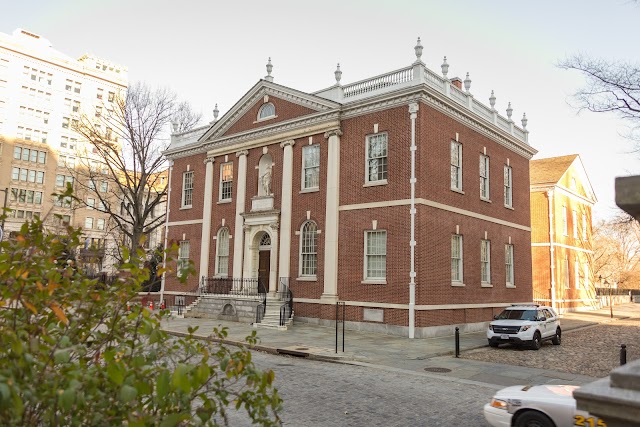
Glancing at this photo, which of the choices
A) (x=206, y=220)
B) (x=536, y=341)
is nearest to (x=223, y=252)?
(x=206, y=220)

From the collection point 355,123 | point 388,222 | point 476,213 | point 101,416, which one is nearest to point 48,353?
point 101,416

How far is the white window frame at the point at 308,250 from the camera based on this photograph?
83.2 feet

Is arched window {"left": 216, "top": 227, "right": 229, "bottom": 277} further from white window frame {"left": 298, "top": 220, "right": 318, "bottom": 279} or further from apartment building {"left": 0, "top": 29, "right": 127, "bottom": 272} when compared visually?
apartment building {"left": 0, "top": 29, "right": 127, "bottom": 272}

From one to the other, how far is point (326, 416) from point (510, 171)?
25.5m

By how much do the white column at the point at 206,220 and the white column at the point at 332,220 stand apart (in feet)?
31.8

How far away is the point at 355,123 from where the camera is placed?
24.9m

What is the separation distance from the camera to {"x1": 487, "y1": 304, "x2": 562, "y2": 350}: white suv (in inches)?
747

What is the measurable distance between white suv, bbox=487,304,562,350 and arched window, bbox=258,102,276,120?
1686 cm

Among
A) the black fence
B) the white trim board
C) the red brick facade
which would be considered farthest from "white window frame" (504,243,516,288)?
the black fence

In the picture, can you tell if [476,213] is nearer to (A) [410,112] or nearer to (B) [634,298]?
(A) [410,112]

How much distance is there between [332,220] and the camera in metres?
24.6

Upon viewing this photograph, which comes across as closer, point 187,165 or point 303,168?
point 303,168

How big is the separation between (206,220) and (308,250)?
350 inches

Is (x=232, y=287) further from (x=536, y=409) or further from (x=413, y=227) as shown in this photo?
(x=536, y=409)
